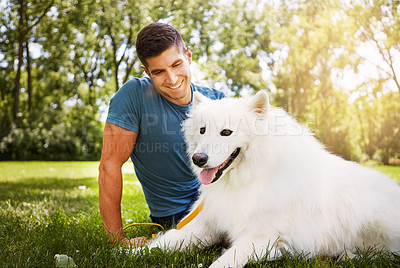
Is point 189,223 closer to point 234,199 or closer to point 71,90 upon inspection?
point 234,199

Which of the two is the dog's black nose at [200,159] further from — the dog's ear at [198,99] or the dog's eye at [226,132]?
the dog's ear at [198,99]

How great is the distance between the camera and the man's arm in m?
2.93

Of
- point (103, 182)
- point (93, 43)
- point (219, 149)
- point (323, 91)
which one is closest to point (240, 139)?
point (219, 149)

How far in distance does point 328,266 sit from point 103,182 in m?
1.99

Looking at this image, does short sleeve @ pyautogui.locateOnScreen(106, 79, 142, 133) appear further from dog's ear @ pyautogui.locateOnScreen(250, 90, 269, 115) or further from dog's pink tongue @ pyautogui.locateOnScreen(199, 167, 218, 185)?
dog's ear @ pyautogui.locateOnScreen(250, 90, 269, 115)

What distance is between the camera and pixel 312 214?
7.73 feet

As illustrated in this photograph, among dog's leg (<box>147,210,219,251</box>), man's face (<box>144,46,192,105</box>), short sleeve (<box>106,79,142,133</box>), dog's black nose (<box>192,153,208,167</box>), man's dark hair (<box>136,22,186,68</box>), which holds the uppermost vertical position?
man's dark hair (<box>136,22,186,68</box>)

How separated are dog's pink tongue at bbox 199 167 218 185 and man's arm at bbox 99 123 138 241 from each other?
961mm

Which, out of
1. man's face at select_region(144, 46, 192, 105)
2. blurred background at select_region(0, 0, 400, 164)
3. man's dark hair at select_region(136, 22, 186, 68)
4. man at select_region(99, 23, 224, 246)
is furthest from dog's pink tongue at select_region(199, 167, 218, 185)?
blurred background at select_region(0, 0, 400, 164)

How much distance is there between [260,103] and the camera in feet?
8.03

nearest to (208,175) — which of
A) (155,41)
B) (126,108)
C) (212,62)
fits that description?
(126,108)

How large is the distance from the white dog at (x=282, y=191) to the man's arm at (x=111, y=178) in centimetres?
69

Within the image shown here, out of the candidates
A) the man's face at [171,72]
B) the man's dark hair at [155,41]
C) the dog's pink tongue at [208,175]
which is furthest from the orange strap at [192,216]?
the man's dark hair at [155,41]

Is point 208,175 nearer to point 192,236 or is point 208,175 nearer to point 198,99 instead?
point 192,236
